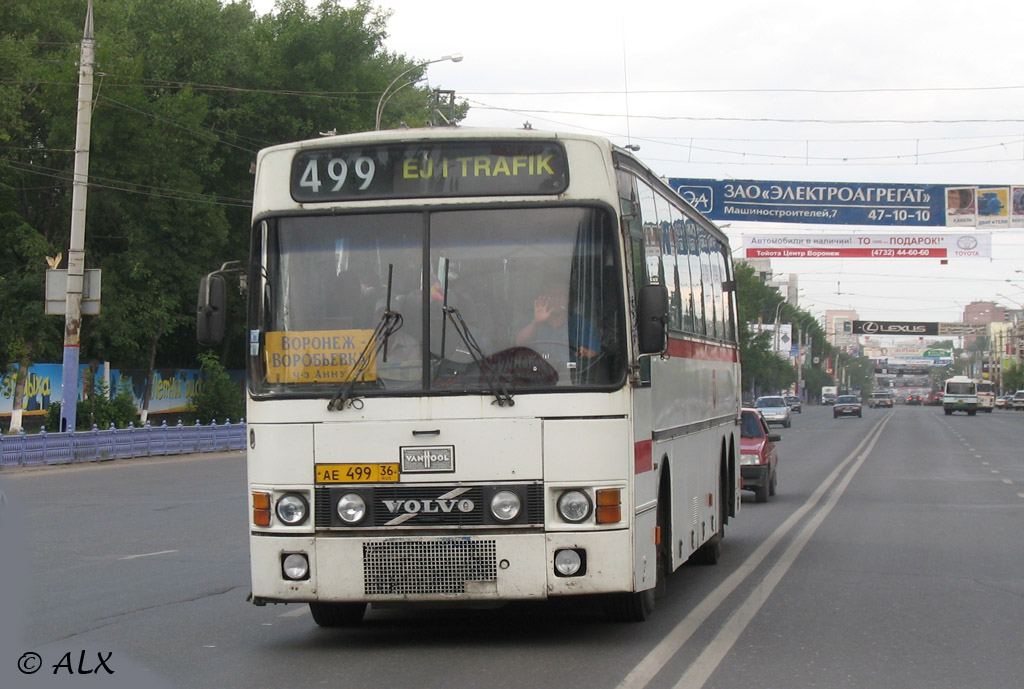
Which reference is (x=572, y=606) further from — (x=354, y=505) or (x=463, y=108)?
(x=463, y=108)

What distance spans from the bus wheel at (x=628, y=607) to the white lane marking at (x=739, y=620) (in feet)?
1.74

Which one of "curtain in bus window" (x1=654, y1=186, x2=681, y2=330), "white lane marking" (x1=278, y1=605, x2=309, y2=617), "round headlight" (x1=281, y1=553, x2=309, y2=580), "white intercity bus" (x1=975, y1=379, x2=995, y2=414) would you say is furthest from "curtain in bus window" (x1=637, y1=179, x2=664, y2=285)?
"white intercity bus" (x1=975, y1=379, x2=995, y2=414)

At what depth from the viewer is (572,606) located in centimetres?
1012

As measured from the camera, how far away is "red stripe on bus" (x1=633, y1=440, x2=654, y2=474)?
321 inches

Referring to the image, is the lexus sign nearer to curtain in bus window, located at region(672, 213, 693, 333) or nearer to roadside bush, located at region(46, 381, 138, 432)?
roadside bush, located at region(46, 381, 138, 432)

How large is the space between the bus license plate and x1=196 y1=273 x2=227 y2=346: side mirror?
1.03m

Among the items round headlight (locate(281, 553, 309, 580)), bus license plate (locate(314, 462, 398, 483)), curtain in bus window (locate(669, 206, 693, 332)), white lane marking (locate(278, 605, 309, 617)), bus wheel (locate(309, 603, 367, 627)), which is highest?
curtain in bus window (locate(669, 206, 693, 332))

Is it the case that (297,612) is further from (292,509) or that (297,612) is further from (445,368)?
(445,368)

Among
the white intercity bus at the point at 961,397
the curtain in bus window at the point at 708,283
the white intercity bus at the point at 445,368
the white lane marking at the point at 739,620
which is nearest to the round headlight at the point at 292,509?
the white intercity bus at the point at 445,368

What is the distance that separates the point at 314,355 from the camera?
8.10m

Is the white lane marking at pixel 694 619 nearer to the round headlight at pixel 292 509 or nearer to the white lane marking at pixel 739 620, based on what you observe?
the white lane marking at pixel 739 620

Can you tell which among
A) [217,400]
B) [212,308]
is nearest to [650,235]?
[212,308]

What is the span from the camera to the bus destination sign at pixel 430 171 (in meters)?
8.23

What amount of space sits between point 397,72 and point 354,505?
6070 cm
